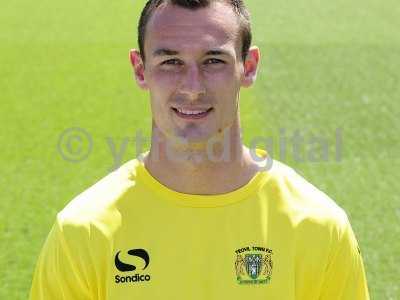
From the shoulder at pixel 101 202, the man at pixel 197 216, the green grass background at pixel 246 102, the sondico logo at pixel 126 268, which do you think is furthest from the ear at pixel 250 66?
the green grass background at pixel 246 102

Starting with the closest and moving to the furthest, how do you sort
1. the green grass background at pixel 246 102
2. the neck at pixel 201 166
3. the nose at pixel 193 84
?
the nose at pixel 193 84, the neck at pixel 201 166, the green grass background at pixel 246 102

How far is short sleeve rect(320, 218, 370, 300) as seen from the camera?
2.05 meters

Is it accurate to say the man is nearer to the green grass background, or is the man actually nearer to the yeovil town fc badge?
the yeovil town fc badge

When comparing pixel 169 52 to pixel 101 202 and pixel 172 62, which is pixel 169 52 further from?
A: pixel 101 202

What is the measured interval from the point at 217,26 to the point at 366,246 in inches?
143

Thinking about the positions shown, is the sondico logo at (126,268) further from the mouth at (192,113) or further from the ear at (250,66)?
the ear at (250,66)

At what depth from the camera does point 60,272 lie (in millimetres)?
2008

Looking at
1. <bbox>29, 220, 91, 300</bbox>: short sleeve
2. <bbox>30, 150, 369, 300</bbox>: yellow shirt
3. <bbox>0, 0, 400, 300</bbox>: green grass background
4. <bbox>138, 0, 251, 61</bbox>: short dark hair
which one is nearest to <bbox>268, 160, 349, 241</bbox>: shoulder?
<bbox>30, 150, 369, 300</bbox>: yellow shirt

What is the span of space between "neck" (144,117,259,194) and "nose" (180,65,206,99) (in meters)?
0.16

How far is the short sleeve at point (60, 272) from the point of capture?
200cm

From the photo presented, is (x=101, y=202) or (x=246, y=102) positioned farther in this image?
(x=246, y=102)

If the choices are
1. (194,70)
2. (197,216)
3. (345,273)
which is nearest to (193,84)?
(194,70)

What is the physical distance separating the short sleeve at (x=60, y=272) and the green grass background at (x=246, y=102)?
279cm

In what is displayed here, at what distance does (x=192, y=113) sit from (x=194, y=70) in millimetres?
109
